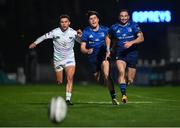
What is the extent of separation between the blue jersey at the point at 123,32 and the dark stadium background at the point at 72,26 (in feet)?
58.4

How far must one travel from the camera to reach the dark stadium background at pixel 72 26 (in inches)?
1342

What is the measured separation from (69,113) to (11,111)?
134cm

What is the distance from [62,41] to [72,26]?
2191cm

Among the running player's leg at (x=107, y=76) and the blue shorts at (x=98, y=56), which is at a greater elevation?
the blue shorts at (x=98, y=56)

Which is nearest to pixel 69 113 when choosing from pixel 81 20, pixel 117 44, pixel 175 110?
pixel 175 110

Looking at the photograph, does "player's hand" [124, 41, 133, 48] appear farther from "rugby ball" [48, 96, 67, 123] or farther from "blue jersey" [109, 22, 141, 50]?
"rugby ball" [48, 96, 67, 123]

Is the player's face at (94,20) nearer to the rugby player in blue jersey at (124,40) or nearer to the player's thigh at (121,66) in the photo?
the rugby player in blue jersey at (124,40)

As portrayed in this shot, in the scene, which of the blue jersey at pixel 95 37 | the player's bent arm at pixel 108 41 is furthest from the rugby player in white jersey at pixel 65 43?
the player's bent arm at pixel 108 41

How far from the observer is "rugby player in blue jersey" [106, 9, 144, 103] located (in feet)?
50.7

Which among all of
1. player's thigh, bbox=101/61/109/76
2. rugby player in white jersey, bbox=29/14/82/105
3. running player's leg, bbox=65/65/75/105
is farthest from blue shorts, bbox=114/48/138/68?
running player's leg, bbox=65/65/75/105

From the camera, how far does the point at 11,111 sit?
44.2 feet

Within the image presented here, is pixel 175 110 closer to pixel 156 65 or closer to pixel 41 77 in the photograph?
pixel 156 65

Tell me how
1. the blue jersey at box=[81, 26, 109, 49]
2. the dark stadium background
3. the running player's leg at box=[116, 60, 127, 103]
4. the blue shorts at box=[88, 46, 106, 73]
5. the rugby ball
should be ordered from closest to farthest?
the rugby ball < the running player's leg at box=[116, 60, 127, 103] < the blue jersey at box=[81, 26, 109, 49] < the blue shorts at box=[88, 46, 106, 73] < the dark stadium background

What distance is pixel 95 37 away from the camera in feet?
50.6
